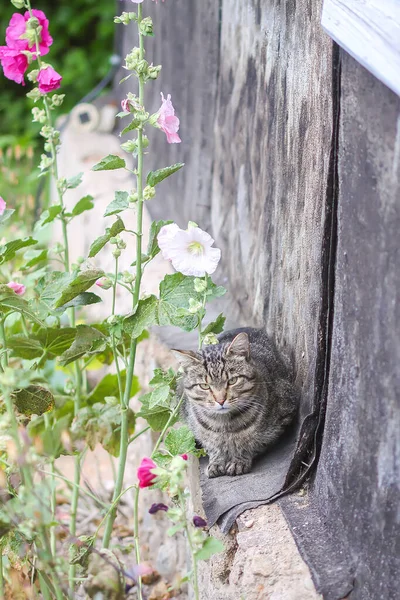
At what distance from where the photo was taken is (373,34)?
64.6 inches

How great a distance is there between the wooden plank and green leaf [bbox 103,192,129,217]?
0.72m

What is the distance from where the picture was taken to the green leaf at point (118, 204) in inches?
88.0

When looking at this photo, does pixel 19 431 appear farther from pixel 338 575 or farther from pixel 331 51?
pixel 331 51

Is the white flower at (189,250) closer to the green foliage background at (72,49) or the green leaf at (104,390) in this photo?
the green leaf at (104,390)

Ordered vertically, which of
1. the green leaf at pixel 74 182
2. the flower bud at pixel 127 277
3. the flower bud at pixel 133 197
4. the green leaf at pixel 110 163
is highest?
the green leaf at pixel 110 163

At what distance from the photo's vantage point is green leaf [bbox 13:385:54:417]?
232 cm

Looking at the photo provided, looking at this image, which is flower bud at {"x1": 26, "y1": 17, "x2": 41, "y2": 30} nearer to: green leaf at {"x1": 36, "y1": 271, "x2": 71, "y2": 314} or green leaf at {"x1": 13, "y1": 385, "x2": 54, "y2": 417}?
green leaf at {"x1": 36, "y1": 271, "x2": 71, "y2": 314}

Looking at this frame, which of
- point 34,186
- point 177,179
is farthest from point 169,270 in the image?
point 34,186

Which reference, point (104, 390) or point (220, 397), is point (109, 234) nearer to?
point (220, 397)

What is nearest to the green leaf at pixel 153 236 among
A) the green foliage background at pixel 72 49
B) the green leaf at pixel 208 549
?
the green leaf at pixel 208 549

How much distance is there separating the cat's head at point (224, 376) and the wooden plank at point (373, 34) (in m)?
0.96

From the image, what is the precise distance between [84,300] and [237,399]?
0.53m

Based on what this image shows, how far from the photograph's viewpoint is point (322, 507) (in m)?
2.08

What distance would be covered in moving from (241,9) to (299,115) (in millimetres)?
1101
